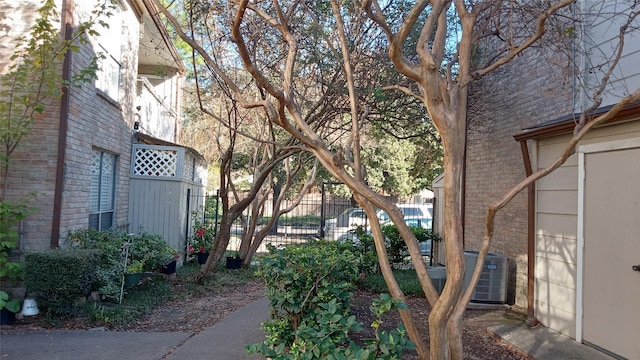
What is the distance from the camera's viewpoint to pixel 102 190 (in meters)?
9.60

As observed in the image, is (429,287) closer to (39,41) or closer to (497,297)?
(497,297)

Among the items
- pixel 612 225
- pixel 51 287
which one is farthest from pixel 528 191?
pixel 51 287

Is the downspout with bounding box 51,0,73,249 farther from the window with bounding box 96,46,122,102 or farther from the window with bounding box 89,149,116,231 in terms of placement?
the window with bounding box 89,149,116,231

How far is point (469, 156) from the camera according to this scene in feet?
34.3

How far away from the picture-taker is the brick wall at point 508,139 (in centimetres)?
790

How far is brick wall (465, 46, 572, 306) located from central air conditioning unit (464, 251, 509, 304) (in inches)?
11.0

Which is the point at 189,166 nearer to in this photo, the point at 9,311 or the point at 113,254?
the point at 113,254

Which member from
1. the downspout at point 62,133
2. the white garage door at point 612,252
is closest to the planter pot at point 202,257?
the downspout at point 62,133

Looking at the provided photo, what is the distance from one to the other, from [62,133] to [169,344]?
3.54 meters

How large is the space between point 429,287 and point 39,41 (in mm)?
6373

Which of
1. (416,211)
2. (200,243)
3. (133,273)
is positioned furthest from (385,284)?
(416,211)

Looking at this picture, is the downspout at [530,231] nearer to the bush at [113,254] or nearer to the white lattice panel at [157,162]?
the bush at [113,254]

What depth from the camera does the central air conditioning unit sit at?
8.22 metres

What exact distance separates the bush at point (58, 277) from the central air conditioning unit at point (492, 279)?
5.66 metres
